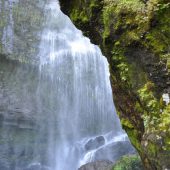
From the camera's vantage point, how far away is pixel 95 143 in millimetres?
18062

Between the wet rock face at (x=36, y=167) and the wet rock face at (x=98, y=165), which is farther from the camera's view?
the wet rock face at (x=36, y=167)

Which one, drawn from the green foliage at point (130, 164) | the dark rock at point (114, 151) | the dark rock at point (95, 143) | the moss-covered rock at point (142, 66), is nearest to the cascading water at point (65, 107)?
the dark rock at point (95, 143)

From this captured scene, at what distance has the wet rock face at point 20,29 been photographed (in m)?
19.7

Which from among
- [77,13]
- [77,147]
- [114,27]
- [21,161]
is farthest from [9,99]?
[114,27]

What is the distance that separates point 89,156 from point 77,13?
12761mm

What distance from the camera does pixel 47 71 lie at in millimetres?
20094

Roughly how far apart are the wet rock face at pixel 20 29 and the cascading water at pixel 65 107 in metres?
0.67

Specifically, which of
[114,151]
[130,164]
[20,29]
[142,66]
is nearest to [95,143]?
[114,151]

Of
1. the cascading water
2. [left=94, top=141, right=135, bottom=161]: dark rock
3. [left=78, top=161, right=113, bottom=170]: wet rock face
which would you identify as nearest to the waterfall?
the cascading water

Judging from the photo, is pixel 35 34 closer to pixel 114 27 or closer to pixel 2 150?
pixel 2 150

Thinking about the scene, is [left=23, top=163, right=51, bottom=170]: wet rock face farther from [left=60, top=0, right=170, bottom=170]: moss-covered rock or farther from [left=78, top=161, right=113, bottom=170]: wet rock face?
[left=60, top=0, right=170, bottom=170]: moss-covered rock

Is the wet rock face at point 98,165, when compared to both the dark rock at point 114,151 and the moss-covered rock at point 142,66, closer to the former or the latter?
the dark rock at point 114,151

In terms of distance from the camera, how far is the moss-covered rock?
11.1 ft

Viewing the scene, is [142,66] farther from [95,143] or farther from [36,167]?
[36,167]
